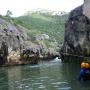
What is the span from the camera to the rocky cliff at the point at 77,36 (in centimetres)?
7836

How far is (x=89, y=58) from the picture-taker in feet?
252

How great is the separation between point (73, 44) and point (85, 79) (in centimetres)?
4342

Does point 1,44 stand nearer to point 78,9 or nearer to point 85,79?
point 78,9

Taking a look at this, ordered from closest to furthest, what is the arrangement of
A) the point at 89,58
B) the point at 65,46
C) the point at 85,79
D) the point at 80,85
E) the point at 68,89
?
the point at 68,89
the point at 80,85
the point at 85,79
the point at 89,58
the point at 65,46

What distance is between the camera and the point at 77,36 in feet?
277

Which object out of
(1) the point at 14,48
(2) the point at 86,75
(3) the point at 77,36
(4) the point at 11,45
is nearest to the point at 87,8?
(3) the point at 77,36

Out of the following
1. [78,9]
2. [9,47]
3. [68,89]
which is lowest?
[68,89]

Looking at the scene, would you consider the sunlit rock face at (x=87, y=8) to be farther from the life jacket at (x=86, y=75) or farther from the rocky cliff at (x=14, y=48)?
the life jacket at (x=86, y=75)

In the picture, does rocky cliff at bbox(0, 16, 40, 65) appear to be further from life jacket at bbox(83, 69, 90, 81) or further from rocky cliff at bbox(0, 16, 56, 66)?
life jacket at bbox(83, 69, 90, 81)

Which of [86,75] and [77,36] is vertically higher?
[77,36]

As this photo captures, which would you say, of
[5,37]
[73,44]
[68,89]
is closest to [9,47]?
[5,37]

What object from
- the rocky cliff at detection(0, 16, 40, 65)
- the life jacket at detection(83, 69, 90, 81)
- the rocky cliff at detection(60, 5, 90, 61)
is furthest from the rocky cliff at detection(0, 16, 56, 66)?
the life jacket at detection(83, 69, 90, 81)

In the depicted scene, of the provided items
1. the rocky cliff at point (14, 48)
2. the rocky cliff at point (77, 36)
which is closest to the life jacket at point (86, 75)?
the rocky cliff at point (77, 36)

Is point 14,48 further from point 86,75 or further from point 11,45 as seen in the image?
point 86,75
